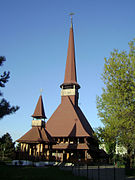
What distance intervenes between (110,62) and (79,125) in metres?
22.6

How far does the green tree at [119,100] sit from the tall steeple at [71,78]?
28109mm

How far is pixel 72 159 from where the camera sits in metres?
35.1

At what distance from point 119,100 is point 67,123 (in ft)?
79.6

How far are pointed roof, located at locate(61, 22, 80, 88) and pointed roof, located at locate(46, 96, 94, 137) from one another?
5308 mm

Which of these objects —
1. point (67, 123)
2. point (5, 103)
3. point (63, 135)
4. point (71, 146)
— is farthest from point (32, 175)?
point (67, 123)

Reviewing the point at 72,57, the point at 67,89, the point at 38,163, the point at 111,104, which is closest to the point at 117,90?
the point at 111,104

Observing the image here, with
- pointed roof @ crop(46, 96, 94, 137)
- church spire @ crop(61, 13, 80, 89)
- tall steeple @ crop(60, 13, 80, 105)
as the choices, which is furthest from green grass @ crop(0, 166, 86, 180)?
church spire @ crop(61, 13, 80, 89)

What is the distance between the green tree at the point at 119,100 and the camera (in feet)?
59.4

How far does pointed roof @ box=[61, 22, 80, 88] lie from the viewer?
5153 centimetres

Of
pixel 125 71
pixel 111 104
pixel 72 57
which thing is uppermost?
pixel 72 57

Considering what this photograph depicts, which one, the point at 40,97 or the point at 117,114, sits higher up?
the point at 40,97

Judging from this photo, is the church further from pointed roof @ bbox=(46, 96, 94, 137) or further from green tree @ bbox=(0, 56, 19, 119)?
green tree @ bbox=(0, 56, 19, 119)

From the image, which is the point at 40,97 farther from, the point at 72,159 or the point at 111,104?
the point at 111,104

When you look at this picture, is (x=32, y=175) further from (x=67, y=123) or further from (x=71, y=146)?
(x=67, y=123)
